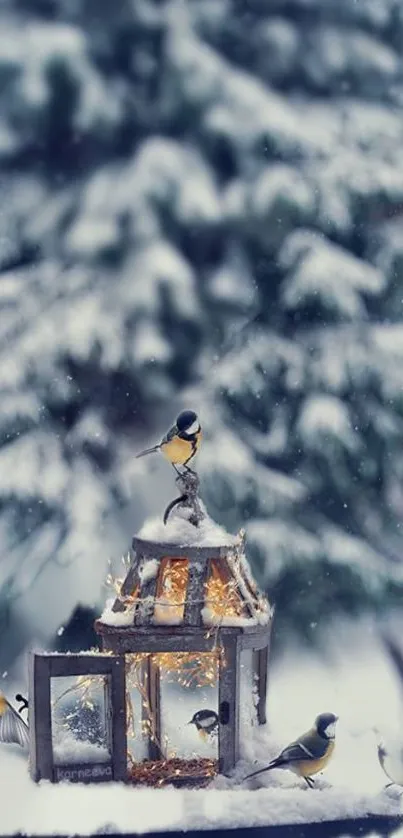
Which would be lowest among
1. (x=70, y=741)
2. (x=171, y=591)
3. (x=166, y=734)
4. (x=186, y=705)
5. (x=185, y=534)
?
(x=186, y=705)

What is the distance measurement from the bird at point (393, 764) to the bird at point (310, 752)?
0.10 metres

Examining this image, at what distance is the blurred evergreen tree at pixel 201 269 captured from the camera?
→ 1.68 m

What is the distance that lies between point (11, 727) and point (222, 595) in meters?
0.34

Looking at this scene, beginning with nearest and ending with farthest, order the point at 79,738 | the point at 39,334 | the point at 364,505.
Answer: the point at 79,738 → the point at 39,334 → the point at 364,505

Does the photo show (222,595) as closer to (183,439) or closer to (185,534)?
(185,534)

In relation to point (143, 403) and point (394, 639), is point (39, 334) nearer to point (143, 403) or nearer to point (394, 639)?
point (143, 403)

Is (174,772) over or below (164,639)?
below

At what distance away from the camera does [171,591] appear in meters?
1.19

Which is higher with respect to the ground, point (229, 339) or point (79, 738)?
point (229, 339)

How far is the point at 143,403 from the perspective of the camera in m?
1.71

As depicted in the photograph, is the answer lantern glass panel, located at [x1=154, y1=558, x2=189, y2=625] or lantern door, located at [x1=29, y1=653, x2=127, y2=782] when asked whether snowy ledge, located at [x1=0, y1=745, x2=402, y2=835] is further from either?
lantern glass panel, located at [x1=154, y1=558, x2=189, y2=625]

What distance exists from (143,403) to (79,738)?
2.08 feet

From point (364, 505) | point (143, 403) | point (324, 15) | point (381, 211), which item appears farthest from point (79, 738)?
point (324, 15)

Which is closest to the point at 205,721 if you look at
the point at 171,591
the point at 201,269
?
the point at 171,591
